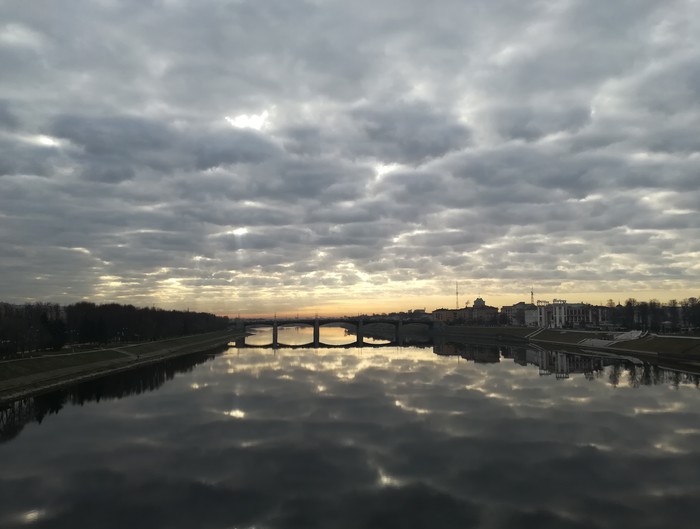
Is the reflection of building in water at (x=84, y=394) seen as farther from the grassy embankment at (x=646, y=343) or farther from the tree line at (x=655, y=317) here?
the tree line at (x=655, y=317)

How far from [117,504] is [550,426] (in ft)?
86.2

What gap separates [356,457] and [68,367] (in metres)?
47.9

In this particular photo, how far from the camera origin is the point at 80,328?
8675 cm

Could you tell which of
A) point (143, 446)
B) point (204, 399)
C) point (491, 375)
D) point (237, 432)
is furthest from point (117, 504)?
point (491, 375)

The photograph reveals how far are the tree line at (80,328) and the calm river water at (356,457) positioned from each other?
678 inches

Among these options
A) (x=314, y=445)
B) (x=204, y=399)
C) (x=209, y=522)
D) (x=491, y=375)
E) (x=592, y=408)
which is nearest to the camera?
(x=209, y=522)

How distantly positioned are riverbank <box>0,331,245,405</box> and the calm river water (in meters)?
3.33

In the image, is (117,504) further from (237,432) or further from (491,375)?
(491,375)

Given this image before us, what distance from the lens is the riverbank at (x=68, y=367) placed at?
1834 inches

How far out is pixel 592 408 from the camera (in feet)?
127

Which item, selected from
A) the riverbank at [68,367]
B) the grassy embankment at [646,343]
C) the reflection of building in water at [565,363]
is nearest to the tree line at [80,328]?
the riverbank at [68,367]

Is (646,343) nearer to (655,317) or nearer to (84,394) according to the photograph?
(655,317)

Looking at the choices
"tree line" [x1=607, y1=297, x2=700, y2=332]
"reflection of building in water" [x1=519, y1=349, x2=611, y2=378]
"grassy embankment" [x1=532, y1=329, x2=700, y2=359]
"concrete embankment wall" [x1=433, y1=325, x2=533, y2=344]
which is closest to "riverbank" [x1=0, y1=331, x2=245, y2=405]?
"reflection of building in water" [x1=519, y1=349, x2=611, y2=378]

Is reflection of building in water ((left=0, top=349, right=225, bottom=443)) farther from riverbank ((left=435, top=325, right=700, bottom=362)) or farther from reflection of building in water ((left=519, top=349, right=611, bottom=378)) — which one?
riverbank ((left=435, top=325, right=700, bottom=362))
